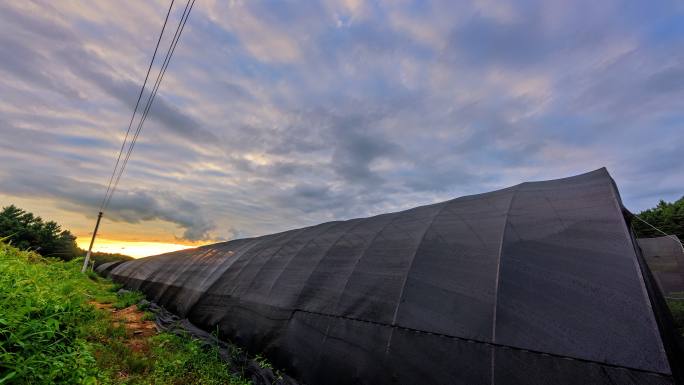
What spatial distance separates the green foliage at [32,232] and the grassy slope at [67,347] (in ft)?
149

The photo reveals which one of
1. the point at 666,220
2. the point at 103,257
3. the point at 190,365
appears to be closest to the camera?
the point at 190,365

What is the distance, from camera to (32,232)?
141ft

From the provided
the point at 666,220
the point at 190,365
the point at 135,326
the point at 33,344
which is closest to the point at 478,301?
the point at 33,344

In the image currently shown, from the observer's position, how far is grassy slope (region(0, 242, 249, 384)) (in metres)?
3.21

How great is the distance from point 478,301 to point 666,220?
3973 centimetres

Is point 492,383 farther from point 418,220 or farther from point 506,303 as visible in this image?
point 418,220

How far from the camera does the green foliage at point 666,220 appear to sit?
28.5 m

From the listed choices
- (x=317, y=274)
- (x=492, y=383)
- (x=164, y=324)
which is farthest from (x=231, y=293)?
(x=492, y=383)

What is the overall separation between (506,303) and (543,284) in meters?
0.64

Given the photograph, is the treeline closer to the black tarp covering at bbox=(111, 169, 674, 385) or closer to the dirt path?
the dirt path

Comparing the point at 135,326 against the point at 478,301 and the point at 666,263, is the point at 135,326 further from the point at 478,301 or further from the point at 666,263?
the point at 666,263

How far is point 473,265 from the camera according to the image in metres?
5.11

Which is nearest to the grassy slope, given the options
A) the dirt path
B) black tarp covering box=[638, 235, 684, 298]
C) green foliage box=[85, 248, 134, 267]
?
the dirt path

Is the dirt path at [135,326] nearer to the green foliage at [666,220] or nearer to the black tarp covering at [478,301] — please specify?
the black tarp covering at [478,301]
